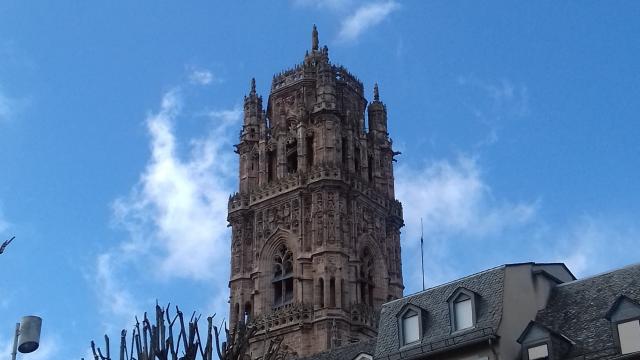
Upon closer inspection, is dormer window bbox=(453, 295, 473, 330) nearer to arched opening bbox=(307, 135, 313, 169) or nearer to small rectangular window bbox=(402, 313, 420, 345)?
small rectangular window bbox=(402, 313, 420, 345)

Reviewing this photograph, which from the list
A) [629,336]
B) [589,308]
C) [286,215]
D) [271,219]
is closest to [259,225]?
[271,219]

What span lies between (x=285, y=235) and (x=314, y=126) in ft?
31.7

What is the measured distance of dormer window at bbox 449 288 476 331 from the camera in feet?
126

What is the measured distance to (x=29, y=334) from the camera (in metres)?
25.6

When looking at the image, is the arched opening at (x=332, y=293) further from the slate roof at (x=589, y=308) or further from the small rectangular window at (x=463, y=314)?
the small rectangular window at (x=463, y=314)

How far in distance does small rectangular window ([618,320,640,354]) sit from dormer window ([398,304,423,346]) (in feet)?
25.2

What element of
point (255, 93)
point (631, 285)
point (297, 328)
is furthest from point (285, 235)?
point (631, 285)

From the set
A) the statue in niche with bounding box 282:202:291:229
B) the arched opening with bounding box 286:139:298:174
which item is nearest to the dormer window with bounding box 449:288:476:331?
the statue in niche with bounding box 282:202:291:229

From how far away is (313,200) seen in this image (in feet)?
264

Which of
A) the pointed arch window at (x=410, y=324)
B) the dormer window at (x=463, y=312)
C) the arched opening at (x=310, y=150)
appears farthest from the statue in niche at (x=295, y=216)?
the dormer window at (x=463, y=312)

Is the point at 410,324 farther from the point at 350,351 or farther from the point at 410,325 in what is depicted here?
the point at 350,351

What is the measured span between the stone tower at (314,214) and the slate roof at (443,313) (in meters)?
30.9

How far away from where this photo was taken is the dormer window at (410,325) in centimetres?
3988

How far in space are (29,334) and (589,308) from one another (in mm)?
20705
